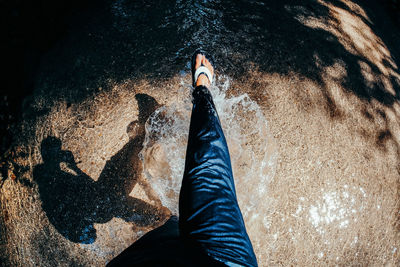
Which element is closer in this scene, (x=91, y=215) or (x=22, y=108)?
(x=91, y=215)

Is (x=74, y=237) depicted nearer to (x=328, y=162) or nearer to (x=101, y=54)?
(x=101, y=54)

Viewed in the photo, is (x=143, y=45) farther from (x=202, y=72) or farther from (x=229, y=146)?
(x=229, y=146)

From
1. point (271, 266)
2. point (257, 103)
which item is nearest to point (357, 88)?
point (257, 103)

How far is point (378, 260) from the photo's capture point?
1.92m

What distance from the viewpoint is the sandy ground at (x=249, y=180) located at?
1812mm

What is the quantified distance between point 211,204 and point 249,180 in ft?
2.90

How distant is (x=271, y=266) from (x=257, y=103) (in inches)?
64.9

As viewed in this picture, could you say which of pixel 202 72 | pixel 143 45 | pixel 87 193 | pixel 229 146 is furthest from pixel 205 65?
pixel 87 193

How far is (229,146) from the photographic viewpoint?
203 centimetres

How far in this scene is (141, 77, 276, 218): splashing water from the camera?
1922 millimetres

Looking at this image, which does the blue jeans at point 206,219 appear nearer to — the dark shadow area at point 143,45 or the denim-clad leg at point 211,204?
the denim-clad leg at point 211,204

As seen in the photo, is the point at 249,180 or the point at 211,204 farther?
the point at 249,180

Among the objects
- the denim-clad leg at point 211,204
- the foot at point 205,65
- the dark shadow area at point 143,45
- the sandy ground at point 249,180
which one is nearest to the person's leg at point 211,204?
the denim-clad leg at point 211,204

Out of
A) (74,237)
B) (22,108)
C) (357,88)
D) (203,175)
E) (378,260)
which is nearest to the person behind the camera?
(203,175)
